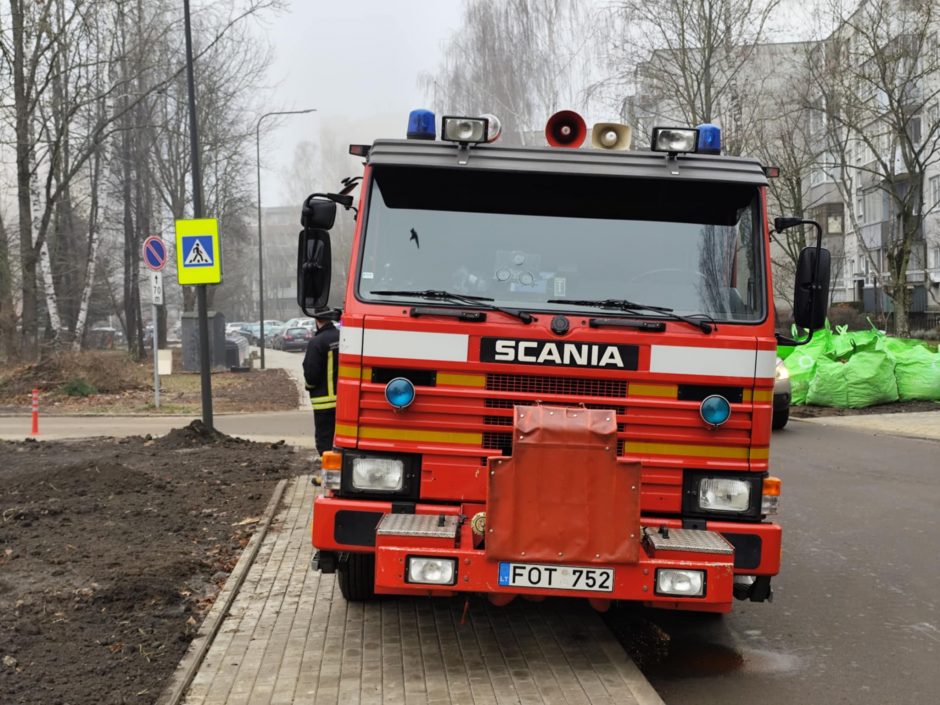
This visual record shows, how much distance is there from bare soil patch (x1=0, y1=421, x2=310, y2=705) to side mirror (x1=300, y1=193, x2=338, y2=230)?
2236mm

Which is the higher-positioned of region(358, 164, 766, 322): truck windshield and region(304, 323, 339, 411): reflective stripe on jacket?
region(358, 164, 766, 322): truck windshield

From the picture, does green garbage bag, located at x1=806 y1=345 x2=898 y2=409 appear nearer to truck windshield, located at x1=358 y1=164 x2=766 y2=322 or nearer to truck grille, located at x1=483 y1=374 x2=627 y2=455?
truck windshield, located at x1=358 y1=164 x2=766 y2=322

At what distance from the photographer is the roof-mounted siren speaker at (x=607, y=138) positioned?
18.2 ft

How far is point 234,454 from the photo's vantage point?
40.6 feet

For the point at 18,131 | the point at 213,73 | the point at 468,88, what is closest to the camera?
the point at 18,131

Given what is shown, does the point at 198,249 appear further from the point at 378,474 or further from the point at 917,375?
the point at 917,375

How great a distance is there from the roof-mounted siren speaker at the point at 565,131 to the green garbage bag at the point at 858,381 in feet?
48.1

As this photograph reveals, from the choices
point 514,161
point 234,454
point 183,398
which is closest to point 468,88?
point 183,398

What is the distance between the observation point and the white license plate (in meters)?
4.60

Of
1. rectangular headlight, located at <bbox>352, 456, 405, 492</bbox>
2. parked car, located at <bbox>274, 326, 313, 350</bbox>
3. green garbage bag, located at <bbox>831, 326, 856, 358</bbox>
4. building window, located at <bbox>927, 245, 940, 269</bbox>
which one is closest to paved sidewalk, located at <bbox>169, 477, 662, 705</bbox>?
rectangular headlight, located at <bbox>352, 456, 405, 492</bbox>

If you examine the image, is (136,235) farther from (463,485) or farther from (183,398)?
(463,485)

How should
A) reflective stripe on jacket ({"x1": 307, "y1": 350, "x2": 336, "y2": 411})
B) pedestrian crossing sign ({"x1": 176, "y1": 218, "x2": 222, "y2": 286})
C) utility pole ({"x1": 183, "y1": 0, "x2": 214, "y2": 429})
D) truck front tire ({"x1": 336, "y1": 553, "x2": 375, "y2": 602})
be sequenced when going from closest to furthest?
truck front tire ({"x1": 336, "y1": 553, "x2": 375, "y2": 602})
reflective stripe on jacket ({"x1": 307, "y1": 350, "x2": 336, "y2": 411})
pedestrian crossing sign ({"x1": 176, "y1": 218, "x2": 222, "y2": 286})
utility pole ({"x1": 183, "y1": 0, "x2": 214, "y2": 429})

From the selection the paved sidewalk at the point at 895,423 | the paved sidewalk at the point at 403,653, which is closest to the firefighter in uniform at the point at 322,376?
the paved sidewalk at the point at 403,653

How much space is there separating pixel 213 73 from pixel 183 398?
19.8 m
